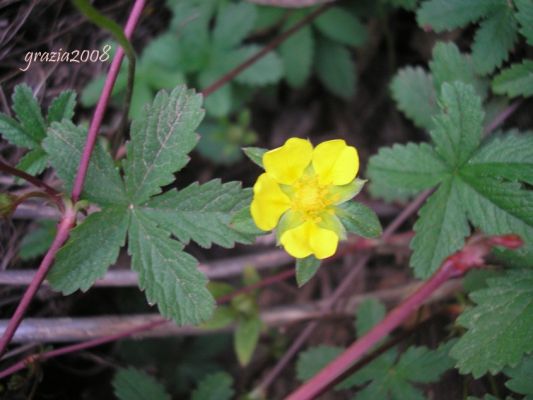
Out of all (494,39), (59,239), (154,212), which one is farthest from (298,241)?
(494,39)

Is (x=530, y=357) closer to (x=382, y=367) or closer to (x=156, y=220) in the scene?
(x=382, y=367)

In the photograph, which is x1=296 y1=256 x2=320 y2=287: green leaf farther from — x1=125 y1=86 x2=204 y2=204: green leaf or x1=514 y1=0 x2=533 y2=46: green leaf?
x1=514 y1=0 x2=533 y2=46: green leaf

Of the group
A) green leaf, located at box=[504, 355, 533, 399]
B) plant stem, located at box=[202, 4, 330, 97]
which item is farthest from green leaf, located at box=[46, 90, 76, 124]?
green leaf, located at box=[504, 355, 533, 399]

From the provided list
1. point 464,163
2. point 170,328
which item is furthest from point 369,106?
point 170,328

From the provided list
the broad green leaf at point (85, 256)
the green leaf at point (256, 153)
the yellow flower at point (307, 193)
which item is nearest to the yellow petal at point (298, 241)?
the yellow flower at point (307, 193)

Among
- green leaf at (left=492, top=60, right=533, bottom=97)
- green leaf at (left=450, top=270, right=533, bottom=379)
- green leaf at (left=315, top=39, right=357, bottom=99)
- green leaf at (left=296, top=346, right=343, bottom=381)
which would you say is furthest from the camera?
green leaf at (left=315, top=39, right=357, bottom=99)
